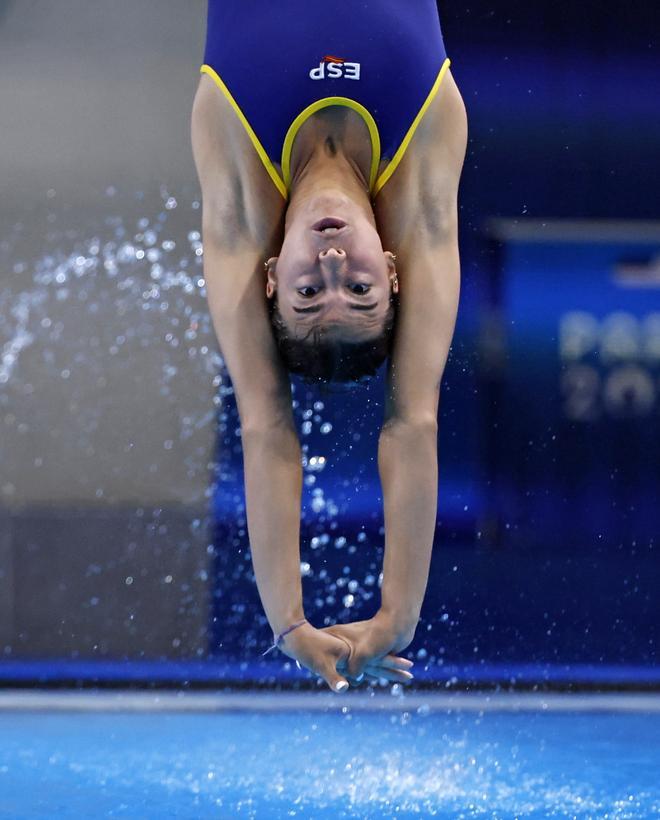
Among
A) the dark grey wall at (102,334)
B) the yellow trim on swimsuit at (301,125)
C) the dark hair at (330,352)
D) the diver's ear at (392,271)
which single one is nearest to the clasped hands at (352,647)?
the dark hair at (330,352)

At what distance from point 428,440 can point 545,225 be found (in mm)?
2413

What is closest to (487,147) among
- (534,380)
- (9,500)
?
(534,380)

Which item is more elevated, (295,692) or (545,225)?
(545,225)

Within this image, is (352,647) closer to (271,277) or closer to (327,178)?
(271,277)

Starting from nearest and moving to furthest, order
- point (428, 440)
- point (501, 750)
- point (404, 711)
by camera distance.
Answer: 1. point (428, 440)
2. point (501, 750)
3. point (404, 711)

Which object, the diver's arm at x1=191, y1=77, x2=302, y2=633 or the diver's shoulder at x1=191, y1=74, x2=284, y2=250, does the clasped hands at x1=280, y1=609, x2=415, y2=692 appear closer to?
the diver's arm at x1=191, y1=77, x2=302, y2=633

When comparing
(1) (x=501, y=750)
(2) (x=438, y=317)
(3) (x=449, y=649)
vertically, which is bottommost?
(1) (x=501, y=750)

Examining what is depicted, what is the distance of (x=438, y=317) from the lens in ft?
7.93

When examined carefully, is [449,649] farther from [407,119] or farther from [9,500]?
[407,119]

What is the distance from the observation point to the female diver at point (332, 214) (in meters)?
2.32

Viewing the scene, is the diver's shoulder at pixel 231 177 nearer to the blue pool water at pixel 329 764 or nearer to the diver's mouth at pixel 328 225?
the diver's mouth at pixel 328 225

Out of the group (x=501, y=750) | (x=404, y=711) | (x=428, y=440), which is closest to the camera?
(x=428, y=440)

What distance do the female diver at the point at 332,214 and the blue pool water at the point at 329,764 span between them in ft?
3.04

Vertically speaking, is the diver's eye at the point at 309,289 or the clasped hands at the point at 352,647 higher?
the diver's eye at the point at 309,289
